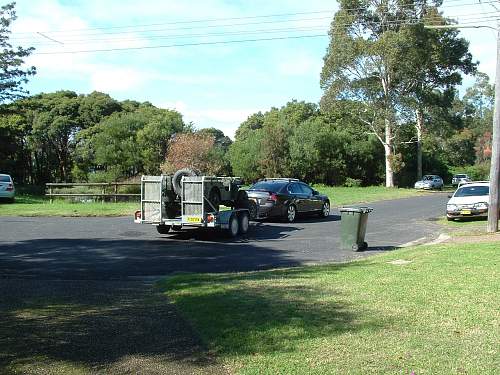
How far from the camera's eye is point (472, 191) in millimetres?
22078

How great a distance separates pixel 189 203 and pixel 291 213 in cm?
619

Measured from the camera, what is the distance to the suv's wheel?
2073 cm

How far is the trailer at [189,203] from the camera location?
51.1ft

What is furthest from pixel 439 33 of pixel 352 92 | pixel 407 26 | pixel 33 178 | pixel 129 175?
pixel 33 178

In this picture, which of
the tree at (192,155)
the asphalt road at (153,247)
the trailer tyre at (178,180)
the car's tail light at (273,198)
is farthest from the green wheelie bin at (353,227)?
the tree at (192,155)

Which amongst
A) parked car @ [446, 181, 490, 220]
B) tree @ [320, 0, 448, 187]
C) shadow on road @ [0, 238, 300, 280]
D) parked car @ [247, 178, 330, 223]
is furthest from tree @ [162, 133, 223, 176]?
shadow on road @ [0, 238, 300, 280]

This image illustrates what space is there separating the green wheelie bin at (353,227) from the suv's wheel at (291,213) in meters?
6.55

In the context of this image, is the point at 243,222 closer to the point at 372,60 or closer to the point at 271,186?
the point at 271,186

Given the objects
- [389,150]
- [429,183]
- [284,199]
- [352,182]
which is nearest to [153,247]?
[284,199]

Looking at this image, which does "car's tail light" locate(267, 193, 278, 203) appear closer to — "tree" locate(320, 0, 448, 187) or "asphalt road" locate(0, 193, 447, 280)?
"asphalt road" locate(0, 193, 447, 280)

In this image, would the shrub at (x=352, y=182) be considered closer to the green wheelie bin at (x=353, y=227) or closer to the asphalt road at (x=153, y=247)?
the asphalt road at (x=153, y=247)

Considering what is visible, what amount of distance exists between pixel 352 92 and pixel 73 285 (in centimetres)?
4379

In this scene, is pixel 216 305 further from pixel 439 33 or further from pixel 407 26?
pixel 439 33

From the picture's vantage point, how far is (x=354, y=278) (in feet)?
29.3
